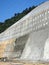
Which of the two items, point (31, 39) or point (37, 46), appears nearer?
point (37, 46)

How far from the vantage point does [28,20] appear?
19.0m

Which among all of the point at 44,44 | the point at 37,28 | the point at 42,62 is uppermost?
the point at 37,28

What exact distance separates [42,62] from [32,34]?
13.7ft

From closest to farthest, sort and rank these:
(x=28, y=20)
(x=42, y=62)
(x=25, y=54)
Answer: (x=42, y=62) < (x=25, y=54) < (x=28, y=20)

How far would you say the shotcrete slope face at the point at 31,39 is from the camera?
14200 millimetres

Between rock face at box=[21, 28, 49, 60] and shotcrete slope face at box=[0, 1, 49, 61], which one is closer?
rock face at box=[21, 28, 49, 60]

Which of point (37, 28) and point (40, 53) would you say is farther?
point (37, 28)

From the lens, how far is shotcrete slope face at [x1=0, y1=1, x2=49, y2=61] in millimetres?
14200

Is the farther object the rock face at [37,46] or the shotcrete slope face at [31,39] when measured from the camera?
the shotcrete slope face at [31,39]

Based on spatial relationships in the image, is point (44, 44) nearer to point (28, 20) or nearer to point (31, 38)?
point (31, 38)

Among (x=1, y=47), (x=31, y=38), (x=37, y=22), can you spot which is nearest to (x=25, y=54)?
(x=31, y=38)

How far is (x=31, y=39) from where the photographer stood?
16188mm

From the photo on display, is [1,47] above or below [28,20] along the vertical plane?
below

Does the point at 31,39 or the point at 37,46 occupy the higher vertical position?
the point at 31,39
